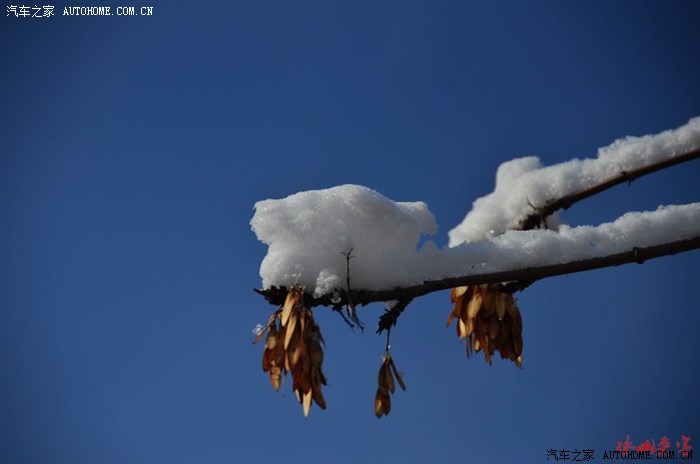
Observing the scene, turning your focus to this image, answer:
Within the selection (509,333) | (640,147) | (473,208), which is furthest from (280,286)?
(640,147)

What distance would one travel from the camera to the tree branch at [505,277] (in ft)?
3.22

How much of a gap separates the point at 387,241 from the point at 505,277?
20 centimetres

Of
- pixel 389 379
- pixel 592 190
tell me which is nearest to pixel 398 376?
pixel 389 379

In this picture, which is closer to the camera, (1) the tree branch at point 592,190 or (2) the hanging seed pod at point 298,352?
(2) the hanging seed pod at point 298,352

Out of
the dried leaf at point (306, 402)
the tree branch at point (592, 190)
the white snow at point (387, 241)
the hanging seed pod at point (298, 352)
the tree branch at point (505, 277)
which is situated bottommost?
the dried leaf at point (306, 402)

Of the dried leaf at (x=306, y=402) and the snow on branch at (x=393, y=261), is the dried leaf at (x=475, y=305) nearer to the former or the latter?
the snow on branch at (x=393, y=261)

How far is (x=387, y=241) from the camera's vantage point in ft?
3.58

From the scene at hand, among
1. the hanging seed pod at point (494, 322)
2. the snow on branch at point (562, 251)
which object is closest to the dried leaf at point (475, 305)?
the hanging seed pod at point (494, 322)

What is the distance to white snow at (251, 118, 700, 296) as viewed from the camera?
1036mm

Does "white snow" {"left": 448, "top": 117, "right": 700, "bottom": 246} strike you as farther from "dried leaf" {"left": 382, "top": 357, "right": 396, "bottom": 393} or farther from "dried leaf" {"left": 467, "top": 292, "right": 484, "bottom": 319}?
"dried leaf" {"left": 382, "top": 357, "right": 396, "bottom": 393}

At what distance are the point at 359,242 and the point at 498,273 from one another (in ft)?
0.76

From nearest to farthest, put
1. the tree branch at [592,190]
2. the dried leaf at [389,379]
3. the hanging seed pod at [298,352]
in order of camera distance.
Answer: the hanging seed pod at [298,352] < the dried leaf at [389,379] < the tree branch at [592,190]

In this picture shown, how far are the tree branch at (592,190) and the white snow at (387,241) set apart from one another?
193 millimetres

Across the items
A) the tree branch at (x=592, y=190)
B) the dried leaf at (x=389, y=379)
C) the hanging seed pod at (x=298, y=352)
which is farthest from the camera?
the tree branch at (x=592, y=190)
